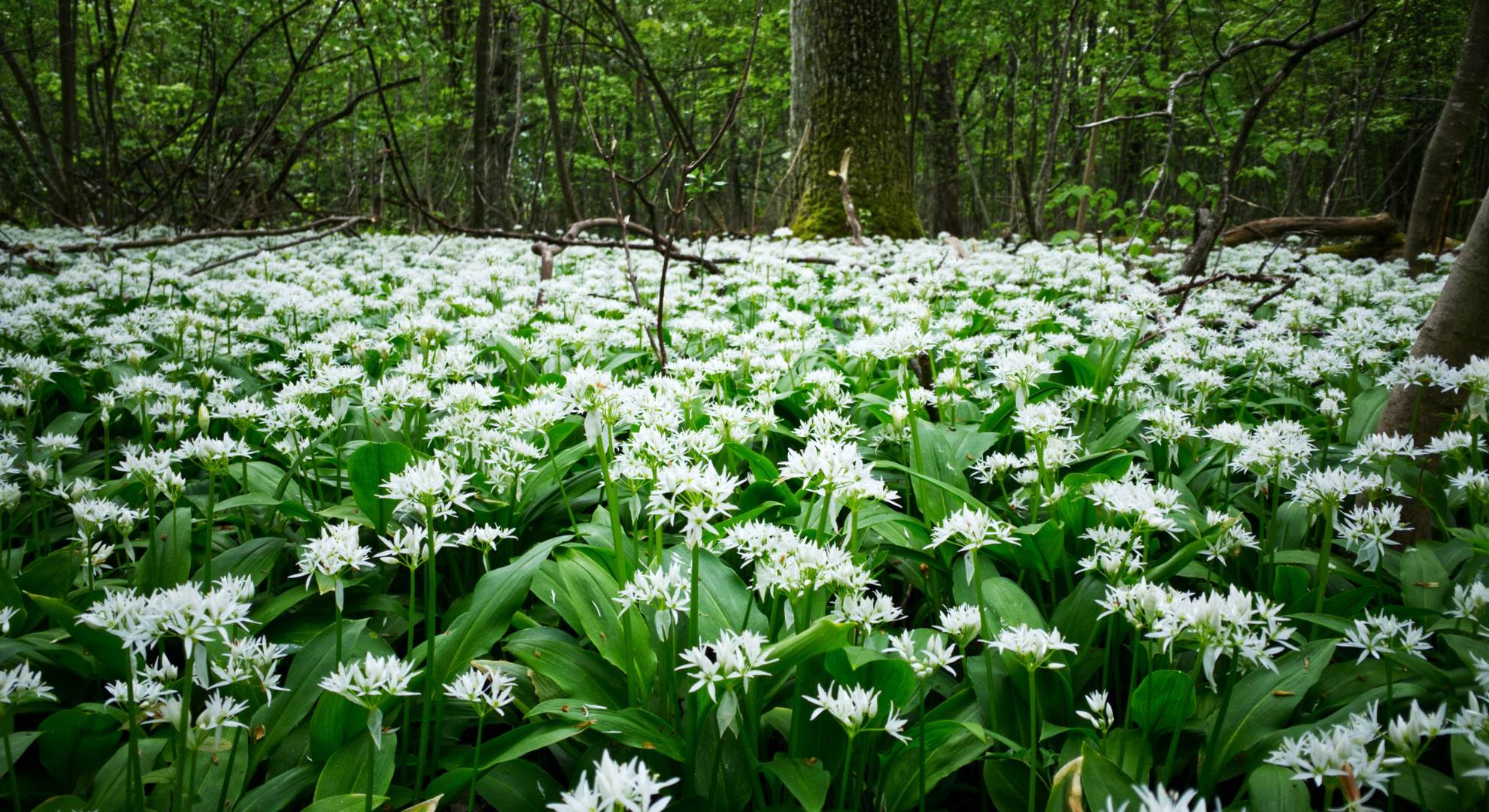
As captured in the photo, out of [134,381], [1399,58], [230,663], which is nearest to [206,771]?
[230,663]

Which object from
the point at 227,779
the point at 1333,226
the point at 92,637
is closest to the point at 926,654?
the point at 227,779

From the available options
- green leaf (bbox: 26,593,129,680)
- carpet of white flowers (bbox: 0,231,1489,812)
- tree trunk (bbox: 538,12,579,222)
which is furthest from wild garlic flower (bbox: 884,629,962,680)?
tree trunk (bbox: 538,12,579,222)

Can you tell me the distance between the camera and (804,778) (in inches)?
47.8

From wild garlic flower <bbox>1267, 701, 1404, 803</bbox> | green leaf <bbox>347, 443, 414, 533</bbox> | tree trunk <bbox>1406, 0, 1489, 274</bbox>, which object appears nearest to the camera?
wild garlic flower <bbox>1267, 701, 1404, 803</bbox>

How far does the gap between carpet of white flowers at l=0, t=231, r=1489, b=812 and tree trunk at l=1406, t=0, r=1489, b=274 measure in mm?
2151

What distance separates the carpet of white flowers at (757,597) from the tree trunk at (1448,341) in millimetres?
82

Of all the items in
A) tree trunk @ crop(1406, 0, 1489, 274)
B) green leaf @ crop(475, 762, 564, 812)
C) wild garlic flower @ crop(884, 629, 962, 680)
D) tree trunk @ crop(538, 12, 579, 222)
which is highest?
tree trunk @ crop(538, 12, 579, 222)

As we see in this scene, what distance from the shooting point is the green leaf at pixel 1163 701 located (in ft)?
4.27

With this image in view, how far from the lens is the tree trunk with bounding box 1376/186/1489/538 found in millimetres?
2127

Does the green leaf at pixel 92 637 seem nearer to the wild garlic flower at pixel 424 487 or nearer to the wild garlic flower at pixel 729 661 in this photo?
the wild garlic flower at pixel 424 487

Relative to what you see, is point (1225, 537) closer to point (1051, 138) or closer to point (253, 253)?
point (253, 253)

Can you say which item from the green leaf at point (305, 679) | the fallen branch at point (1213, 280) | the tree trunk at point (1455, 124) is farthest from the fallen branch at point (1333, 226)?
the green leaf at point (305, 679)

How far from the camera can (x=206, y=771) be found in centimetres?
132

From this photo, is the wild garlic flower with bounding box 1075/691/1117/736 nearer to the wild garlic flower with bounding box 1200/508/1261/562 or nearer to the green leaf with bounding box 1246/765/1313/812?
the green leaf with bounding box 1246/765/1313/812
